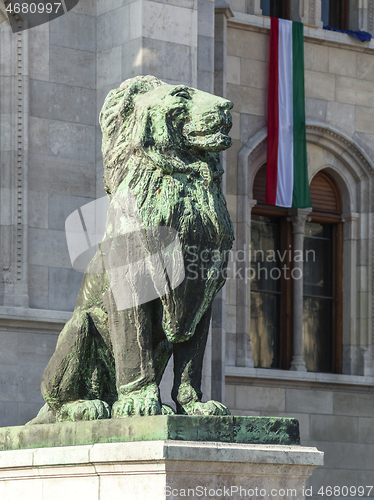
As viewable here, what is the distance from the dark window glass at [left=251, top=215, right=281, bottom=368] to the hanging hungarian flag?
0.94 metres

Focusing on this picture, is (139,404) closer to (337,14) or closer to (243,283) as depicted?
(243,283)

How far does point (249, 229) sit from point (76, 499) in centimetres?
1013

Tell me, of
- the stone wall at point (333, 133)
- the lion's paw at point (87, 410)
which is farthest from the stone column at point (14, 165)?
the lion's paw at point (87, 410)

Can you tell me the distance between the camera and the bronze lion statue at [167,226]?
4.36 m

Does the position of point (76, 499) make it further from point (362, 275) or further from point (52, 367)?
point (362, 275)

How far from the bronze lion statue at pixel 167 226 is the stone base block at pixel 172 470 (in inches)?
9.7

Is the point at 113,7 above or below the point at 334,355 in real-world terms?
above

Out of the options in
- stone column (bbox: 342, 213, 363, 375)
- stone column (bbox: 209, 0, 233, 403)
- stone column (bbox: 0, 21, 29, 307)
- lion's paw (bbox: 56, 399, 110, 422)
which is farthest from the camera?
stone column (bbox: 342, 213, 363, 375)

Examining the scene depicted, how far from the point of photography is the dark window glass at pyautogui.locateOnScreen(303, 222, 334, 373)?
15.2 metres

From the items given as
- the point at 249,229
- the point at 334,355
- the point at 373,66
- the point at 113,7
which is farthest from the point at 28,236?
the point at 373,66

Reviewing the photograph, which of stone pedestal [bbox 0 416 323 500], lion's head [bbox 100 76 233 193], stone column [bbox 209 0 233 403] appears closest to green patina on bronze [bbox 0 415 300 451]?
stone pedestal [bbox 0 416 323 500]

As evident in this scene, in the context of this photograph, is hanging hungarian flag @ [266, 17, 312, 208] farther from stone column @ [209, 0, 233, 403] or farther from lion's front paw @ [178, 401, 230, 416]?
lion's front paw @ [178, 401, 230, 416]

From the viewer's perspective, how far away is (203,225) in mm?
4391

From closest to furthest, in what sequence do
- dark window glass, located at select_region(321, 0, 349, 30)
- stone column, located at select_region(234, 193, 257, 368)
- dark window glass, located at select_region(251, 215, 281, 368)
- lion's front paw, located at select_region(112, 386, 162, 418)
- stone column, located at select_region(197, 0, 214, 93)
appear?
lion's front paw, located at select_region(112, 386, 162, 418)
stone column, located at select_region(197, 0, 214, 93)
stone column, located at select_region(234, 193, 257, 368)
dark window glass, located at select_region(251, 215, 281, 368)
dark window glass, located at select_region(321, 0, 349, 30)
